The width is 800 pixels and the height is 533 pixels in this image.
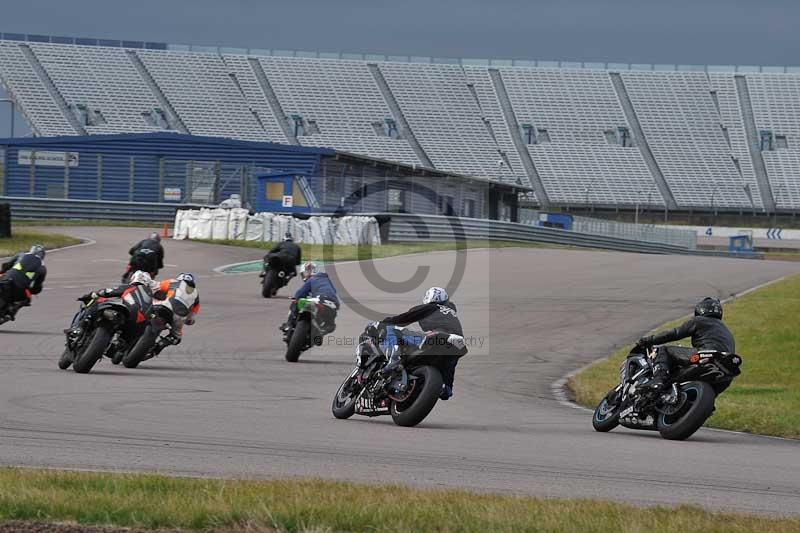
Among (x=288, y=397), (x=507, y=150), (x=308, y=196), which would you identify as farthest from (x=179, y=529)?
(x=507, y=150)

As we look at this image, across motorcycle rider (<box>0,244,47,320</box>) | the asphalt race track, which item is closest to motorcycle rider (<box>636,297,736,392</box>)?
the asphalt race track

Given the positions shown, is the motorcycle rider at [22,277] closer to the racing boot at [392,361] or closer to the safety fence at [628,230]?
the racing boot at [392,361]

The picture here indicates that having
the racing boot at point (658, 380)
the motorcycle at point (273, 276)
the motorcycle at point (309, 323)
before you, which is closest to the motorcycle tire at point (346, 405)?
the racing boot at point (658, 380)

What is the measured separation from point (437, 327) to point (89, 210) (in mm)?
37911

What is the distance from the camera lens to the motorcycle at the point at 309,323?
17.7m

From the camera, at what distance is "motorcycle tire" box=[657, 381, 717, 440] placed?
1111 centimetres

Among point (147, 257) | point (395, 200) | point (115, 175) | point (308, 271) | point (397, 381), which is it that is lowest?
point (397, 381)

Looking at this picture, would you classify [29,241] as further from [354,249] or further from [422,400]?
[422,400]

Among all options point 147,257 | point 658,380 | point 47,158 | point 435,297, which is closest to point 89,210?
point 47,158

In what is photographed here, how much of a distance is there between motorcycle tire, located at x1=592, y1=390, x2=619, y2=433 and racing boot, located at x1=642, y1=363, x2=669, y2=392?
1.37ft

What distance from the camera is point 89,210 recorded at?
47625 mm

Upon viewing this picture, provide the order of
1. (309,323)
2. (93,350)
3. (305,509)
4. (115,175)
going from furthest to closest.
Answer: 1. (115,175)
2. (309,323)
3. (93,350)
4. (305,509)

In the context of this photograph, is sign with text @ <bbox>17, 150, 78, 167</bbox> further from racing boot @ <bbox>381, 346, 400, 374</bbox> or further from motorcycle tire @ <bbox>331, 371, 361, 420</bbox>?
racing boot @ <bbox>381, 346, 400, 374</bbox>

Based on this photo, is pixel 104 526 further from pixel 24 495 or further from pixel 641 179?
pixel 641 179
